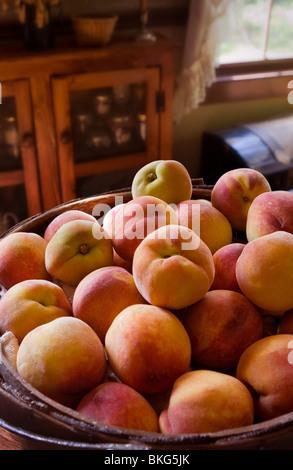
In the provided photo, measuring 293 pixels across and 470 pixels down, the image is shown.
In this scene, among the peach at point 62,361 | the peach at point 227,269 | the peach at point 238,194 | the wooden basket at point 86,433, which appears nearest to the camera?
the wooden basket at point 86,433

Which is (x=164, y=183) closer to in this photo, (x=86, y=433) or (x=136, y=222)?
(x=136, y=222)

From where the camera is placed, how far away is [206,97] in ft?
7.72

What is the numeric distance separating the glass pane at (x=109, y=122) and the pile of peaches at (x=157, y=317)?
1.17m

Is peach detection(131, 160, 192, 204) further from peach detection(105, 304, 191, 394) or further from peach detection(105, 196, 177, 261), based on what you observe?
peach detection(105, 304, 191, 394)

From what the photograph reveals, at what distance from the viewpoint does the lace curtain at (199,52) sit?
2.04 meters

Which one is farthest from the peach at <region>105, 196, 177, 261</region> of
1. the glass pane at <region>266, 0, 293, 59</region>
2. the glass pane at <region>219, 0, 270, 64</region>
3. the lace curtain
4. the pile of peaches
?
the glass pane at <region>266, 0, 293, 59</region>

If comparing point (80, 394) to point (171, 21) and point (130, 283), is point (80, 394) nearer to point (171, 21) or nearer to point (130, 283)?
point (130, 283)

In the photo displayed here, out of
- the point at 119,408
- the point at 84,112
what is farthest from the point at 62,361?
the point at 84,112

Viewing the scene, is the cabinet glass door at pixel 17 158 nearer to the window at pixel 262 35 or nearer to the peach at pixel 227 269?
the window at pixel 262 35

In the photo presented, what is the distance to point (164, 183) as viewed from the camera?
870mm

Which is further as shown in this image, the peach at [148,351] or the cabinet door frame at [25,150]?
the cabinet door frame at [25,150]

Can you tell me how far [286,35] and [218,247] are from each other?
205 cm

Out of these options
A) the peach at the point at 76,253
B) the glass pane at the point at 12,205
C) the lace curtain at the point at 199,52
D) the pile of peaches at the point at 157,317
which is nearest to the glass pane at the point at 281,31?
the lace curtain at the point at 199,52
